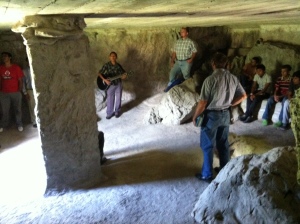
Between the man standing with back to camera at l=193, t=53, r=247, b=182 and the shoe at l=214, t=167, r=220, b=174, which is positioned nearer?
the man standing with back to camera at l=193, t=53, r=247, b=182

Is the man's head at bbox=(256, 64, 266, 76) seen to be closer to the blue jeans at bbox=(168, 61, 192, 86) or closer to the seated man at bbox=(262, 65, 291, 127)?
the seated man at bbox=(262, 65, 291, 127)

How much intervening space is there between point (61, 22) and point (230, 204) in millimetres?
2372

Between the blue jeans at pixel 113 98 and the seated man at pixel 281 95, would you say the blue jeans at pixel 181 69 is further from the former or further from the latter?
the seated man at pixel 281 95

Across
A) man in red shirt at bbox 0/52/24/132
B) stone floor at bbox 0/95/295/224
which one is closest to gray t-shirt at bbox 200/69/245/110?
stone floor at bbox 0/95/295/224

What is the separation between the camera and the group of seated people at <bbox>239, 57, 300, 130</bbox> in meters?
5.15

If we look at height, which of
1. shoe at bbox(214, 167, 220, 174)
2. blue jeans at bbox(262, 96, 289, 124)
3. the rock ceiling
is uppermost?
the rock ceiling

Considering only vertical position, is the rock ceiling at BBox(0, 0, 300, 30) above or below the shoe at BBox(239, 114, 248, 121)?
above

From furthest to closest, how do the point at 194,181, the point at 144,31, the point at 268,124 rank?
1. the point at 144,31
2. the point at 268,124
3. the point at 194,181

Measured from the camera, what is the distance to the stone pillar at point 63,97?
291 centimetres

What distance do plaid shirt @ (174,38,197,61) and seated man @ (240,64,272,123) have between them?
4.62 ft

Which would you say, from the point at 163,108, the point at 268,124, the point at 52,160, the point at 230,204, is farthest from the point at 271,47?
the point at 52,160

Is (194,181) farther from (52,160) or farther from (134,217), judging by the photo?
(52,160)

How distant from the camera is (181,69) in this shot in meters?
6.51

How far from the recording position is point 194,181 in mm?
3531
